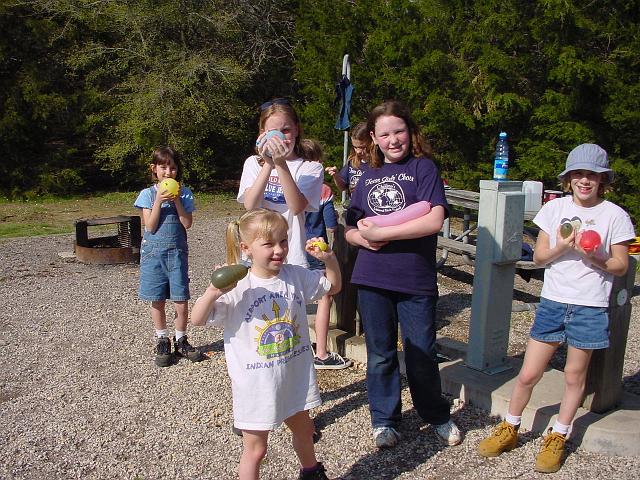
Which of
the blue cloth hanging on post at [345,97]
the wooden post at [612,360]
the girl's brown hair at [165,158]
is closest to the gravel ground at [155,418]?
the wooden post at [612,360]

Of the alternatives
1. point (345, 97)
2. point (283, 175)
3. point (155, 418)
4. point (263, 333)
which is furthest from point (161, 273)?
point (345, 97)

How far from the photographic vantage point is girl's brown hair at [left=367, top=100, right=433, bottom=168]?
3320 mm

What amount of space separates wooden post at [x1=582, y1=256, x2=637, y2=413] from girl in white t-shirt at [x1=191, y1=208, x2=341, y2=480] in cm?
162

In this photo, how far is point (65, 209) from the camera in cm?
1487

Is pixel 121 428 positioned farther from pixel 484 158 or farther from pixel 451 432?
pixel 484 158

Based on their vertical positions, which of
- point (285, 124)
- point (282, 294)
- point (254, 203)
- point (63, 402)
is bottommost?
point (63, 402)

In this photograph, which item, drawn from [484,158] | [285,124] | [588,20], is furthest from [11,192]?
[285,124]

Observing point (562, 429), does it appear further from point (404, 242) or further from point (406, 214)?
point (406, 214)

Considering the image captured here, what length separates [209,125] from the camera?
16.7 metres

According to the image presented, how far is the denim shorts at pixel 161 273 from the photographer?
15.3 feet

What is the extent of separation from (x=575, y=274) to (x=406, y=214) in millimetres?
879

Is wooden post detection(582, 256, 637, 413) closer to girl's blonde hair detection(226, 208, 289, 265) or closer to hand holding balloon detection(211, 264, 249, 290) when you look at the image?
girl's blonde hair detection(226, 208, 289, 265)

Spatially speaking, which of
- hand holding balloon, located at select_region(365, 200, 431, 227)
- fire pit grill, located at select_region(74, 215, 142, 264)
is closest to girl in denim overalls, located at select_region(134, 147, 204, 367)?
hand holding balloon, located at select_region(365, 200, 431, 227)

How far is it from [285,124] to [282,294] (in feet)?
3.42
